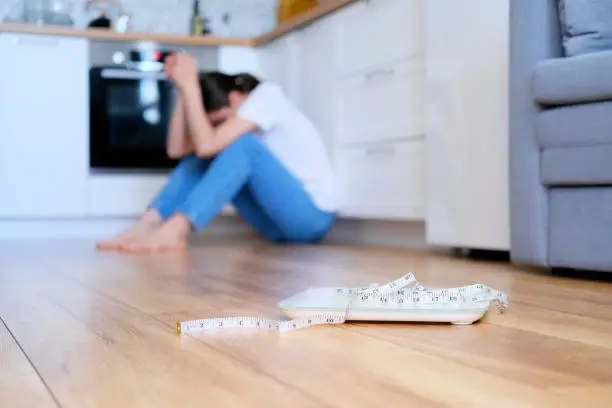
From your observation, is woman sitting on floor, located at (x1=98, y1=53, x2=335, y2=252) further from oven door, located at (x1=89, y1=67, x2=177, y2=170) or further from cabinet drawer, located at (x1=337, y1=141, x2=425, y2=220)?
oven door, located at (x1=89, y1=67, x2=177, y2=170)

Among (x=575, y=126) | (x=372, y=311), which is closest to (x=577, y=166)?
(x=575, y=126)

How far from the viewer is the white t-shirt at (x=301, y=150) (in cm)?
338

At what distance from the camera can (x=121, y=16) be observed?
453 cm

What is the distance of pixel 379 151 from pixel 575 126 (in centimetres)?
137

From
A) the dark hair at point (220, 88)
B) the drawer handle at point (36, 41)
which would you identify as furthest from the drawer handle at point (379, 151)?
the drawer handle at point (36, 41)

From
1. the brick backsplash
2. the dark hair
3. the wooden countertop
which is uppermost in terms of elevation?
the brick backsplash

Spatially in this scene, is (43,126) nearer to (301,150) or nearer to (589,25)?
(301,150)

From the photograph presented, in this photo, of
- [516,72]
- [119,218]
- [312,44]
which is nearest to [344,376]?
[516,72]

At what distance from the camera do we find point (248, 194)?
350 cm

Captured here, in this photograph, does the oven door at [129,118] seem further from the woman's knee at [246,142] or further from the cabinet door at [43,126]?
the woman's knee at [246,142]

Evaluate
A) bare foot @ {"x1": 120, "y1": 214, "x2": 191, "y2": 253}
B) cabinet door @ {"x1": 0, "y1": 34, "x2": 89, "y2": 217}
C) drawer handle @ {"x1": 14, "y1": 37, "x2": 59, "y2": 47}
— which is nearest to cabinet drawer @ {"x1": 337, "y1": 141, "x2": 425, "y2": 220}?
bare foot @ {"x1": 120, "y1": 214, "x2": 191, "y2": 253}

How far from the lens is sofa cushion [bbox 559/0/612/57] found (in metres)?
1.93

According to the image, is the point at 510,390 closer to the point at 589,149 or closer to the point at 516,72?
the point at 589,149

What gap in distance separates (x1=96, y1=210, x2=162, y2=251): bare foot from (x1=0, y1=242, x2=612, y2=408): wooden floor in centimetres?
113
